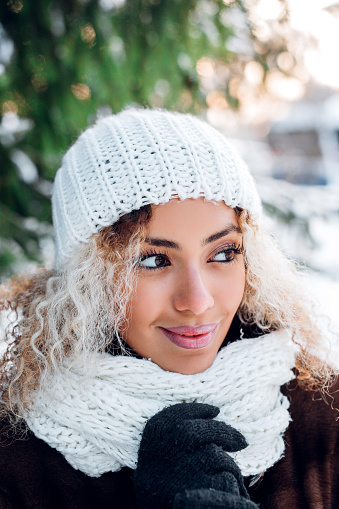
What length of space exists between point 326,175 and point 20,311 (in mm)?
10939

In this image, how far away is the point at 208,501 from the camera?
1.01 m

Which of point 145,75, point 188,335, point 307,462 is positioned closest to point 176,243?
point 188,335

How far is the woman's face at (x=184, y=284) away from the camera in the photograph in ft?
4.34

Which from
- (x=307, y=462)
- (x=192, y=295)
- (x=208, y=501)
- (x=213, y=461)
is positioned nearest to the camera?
(x=208, y=501)

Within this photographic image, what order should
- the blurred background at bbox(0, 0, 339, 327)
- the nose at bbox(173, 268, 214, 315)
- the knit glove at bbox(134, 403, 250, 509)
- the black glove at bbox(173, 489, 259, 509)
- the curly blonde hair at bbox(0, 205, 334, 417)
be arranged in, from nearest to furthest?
the black glove at bbox(173, 489, 259, 509) → the knit glove at bbox(134, 403, 250, 509) → the nose at bbox(173, 268, 214, 315) → the curly blonde hair at bbox(0, 205, 334, 417) → the blurred background at bbox(0, 0, 339, 327)

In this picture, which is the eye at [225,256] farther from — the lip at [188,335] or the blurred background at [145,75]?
the blurred background at [145,75]

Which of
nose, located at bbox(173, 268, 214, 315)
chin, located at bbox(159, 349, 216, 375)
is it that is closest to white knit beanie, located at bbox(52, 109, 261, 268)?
nose, located at bbox(173, 268, 214, 315)

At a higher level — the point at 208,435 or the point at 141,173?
the point at 141,173

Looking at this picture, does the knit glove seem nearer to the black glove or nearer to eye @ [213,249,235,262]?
the black glove

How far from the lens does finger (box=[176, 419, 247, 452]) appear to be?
3.94 feet

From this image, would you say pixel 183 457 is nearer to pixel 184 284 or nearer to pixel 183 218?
pixel 184 284

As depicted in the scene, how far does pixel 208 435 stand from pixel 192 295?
40 cm

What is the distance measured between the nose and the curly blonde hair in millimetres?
154

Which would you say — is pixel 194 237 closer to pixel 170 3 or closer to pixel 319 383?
pixel 319 383
